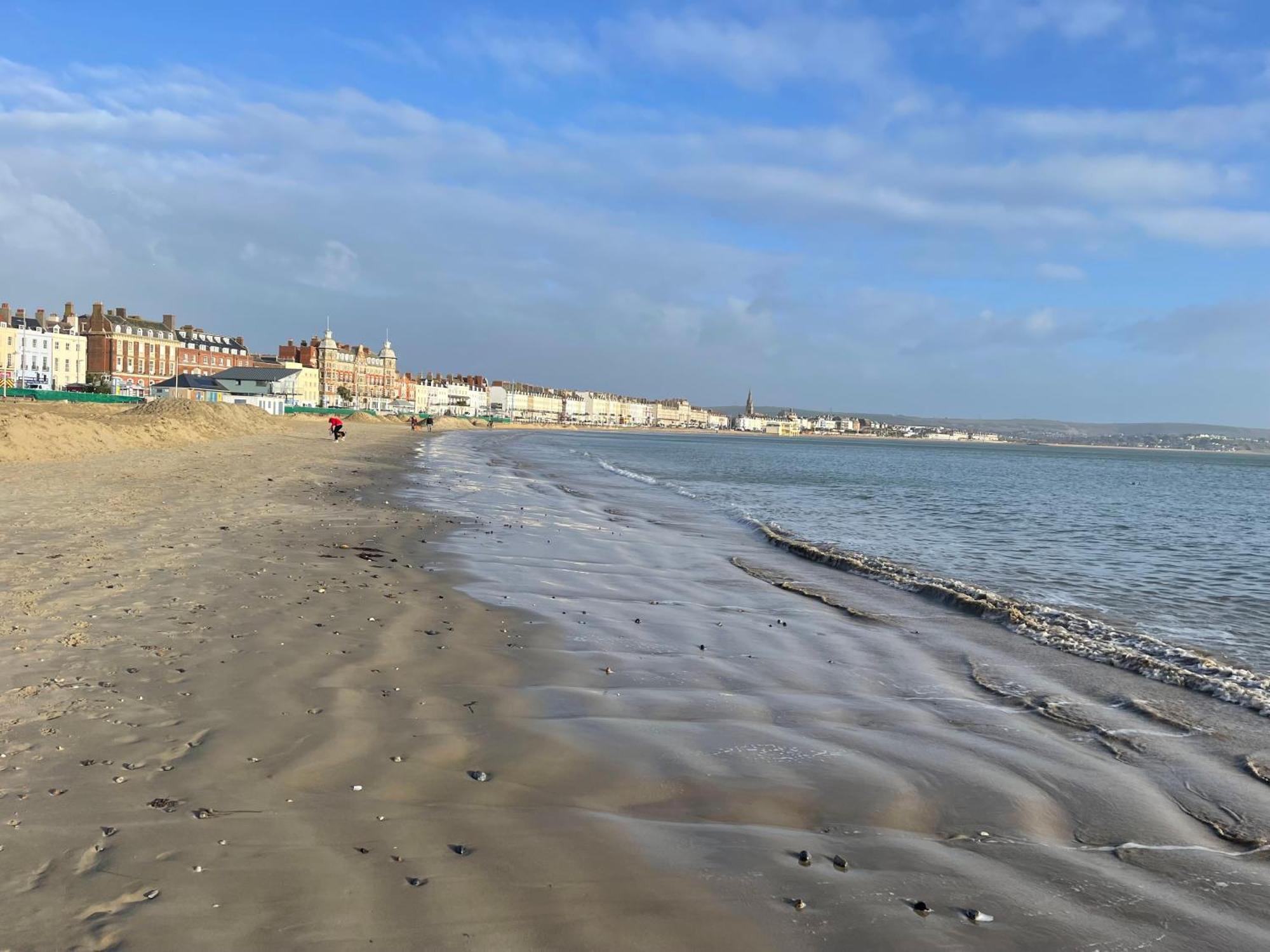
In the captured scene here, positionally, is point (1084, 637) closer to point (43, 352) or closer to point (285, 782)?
point (285, 782)

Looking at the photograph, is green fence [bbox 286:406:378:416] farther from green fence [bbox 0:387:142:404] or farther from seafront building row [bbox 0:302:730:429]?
green fence [bbox 0:387:142:404]

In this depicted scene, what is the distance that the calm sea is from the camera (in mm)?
12266

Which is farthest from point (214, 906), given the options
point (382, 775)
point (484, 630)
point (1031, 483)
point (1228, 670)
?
point (1031, 483)

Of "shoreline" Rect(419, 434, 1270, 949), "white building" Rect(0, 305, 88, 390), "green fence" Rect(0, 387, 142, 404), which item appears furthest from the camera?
"white building" Rect(0, 305, 88, 390)

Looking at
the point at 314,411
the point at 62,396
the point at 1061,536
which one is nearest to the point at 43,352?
the point at 314,411

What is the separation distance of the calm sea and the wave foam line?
1.82 feet

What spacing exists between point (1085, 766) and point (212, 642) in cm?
661

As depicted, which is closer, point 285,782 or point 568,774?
point 285,782

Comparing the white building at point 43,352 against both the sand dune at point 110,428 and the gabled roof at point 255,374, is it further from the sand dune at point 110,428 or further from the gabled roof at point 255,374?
the sand dune at point 110,428

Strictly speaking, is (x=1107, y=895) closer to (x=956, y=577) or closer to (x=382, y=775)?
(x=382, y=775)

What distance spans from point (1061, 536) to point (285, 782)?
2181 centimetres

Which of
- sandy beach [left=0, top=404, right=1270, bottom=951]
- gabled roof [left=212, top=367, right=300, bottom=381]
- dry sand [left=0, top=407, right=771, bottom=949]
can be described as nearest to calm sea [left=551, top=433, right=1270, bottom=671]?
sandy beach [left=0, top=404, right=1270, bottom=951]

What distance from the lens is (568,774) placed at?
496 centimetres

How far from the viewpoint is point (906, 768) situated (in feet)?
17.8
